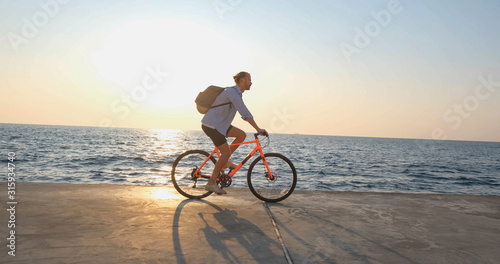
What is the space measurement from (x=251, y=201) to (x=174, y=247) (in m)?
2.22

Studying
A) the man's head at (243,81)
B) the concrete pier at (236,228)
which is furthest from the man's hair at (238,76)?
the concrete pier at (236,228)

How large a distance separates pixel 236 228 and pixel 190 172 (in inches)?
82.7

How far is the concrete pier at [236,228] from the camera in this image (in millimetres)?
2957

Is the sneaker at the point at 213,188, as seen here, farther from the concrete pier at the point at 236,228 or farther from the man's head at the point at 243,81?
the man's head at the point at 243,81

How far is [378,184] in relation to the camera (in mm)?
22875

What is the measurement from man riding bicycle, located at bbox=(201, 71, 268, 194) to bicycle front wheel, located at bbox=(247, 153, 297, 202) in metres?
0.50

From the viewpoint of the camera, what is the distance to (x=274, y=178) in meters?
5.45

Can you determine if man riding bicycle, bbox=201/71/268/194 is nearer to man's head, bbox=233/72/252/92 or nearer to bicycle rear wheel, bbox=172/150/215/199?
man's head, bbox=233/72/252/92

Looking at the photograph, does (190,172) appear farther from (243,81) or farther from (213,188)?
(243,81)

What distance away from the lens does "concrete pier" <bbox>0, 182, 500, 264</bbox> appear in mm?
2957

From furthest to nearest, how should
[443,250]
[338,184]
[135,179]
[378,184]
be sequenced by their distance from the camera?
1. [378,184]
2. [338,184]
3. [135,179]
4. [443,250]

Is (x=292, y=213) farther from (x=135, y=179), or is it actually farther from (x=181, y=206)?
(x=135, y=179)

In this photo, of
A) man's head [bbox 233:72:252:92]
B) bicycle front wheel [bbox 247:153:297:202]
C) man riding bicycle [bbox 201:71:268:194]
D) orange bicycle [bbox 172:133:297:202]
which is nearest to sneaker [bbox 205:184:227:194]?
man riding bicycle [bbox 201:71:268:194]

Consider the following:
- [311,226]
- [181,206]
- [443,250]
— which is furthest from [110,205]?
[443,250]
